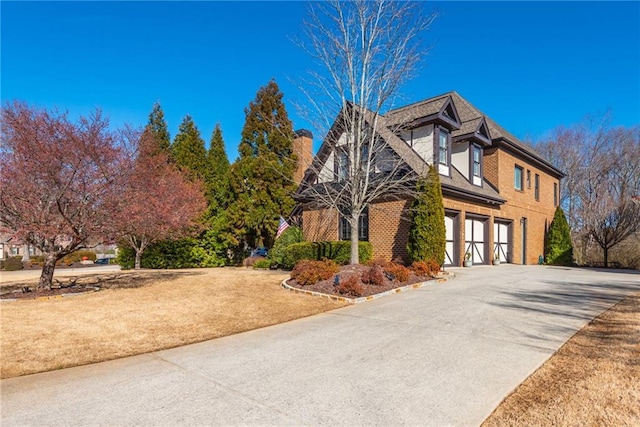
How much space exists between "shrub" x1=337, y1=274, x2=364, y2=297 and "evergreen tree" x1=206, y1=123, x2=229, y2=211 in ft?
45.9

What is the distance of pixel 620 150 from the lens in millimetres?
30375

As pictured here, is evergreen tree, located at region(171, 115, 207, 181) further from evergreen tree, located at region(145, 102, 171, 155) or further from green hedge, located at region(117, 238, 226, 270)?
green hedge, located at region(117, 238, 226, 270)

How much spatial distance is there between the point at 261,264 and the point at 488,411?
50.0ft

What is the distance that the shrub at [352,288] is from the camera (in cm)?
874

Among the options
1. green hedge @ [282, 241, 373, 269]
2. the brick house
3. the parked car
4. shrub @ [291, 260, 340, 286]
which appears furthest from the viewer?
the parked car

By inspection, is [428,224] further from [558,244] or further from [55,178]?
[558,244]

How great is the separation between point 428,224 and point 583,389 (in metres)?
9.77

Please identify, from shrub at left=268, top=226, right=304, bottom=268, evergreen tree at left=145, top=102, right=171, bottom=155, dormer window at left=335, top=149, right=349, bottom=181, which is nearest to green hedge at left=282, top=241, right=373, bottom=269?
shrub at left=268, top=226, right=304, bottom=268

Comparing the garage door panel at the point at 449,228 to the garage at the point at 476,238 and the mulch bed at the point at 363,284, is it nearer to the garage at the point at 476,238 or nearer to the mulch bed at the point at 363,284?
the garage at the point at 476,238

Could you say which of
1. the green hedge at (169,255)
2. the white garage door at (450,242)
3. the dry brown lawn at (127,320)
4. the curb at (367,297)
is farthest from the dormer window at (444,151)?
the green hedge at (169,255)

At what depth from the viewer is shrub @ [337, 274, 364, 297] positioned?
8.74 m

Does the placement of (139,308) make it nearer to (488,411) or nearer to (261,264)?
(488,411)

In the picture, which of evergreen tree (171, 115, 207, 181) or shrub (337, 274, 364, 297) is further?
evergreen tree (171, 115, 207, 181)

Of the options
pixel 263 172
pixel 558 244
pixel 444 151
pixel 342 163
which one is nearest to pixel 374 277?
pixel 342 163
